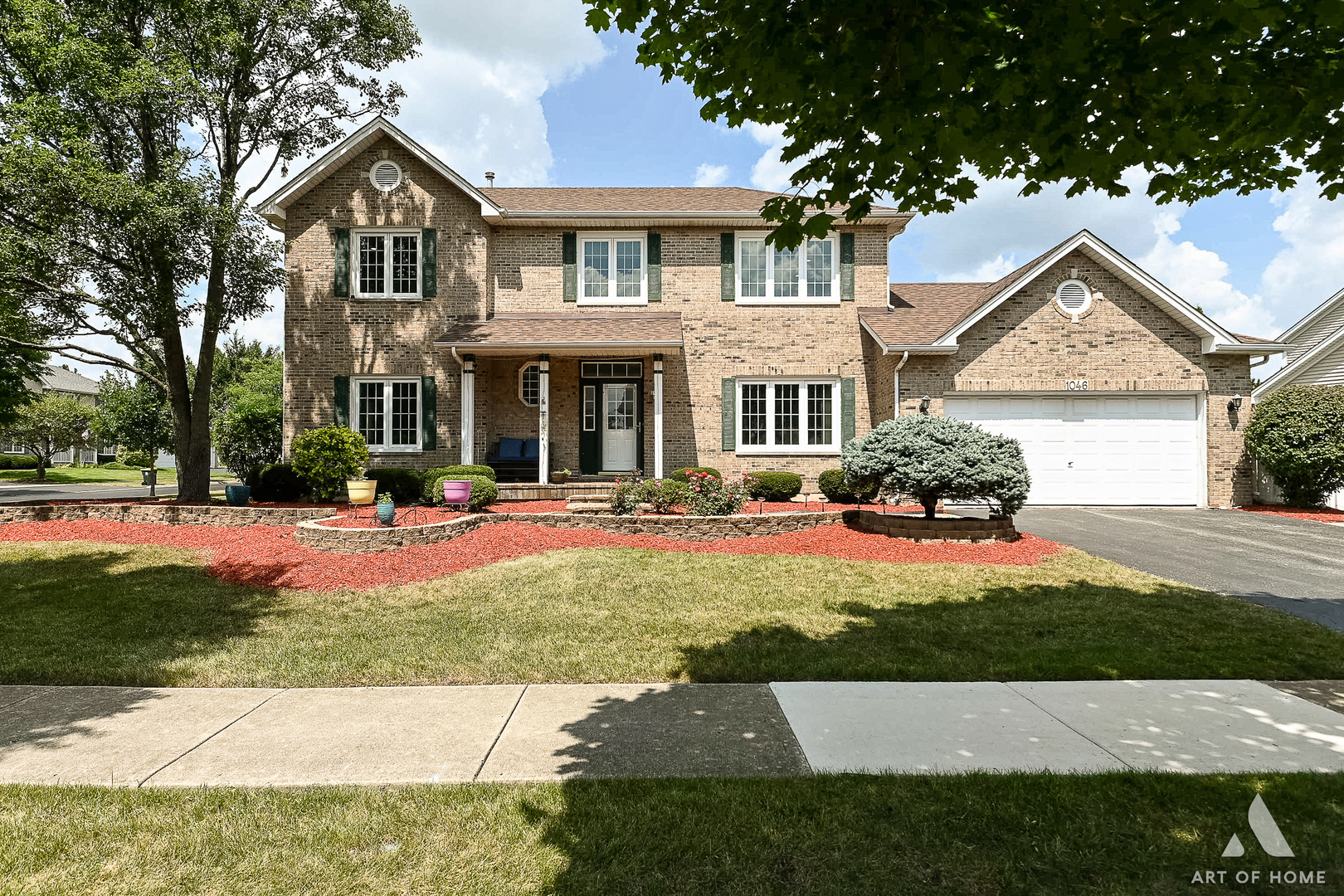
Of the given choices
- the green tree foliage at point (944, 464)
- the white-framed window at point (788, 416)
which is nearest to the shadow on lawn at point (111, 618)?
the green tree foliage at point (944, 464)

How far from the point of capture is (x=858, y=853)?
9.29 ft

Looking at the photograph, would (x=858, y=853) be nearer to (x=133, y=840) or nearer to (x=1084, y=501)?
(x=133, y=840)

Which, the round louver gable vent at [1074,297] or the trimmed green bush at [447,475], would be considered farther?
the round louver gable vent at [1074,297]

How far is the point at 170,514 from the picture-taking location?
1199 cm

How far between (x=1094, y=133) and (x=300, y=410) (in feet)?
55.5

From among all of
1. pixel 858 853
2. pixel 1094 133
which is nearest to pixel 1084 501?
pixel 1094 133

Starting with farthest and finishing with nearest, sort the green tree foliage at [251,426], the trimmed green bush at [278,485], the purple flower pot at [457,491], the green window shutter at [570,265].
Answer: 1. the green tree foliage at [251,426]
2. the green window shutter at [570,265]
3. the trimmed green bush at [278,485]
4. the purple flower pot at [457,491]

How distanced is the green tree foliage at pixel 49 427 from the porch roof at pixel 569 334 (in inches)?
1236

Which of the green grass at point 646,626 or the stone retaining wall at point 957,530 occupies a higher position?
the stone retaining wall at point 957,530

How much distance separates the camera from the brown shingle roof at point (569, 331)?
568 inches

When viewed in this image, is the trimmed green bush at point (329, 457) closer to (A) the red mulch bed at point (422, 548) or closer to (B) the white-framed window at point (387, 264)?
(A) the red mulch bed at point (422, 548)

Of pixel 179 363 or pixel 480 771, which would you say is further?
pixel 179 363

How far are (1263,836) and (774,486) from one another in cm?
1117

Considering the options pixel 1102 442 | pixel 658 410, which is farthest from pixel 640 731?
pixel 1102 442
